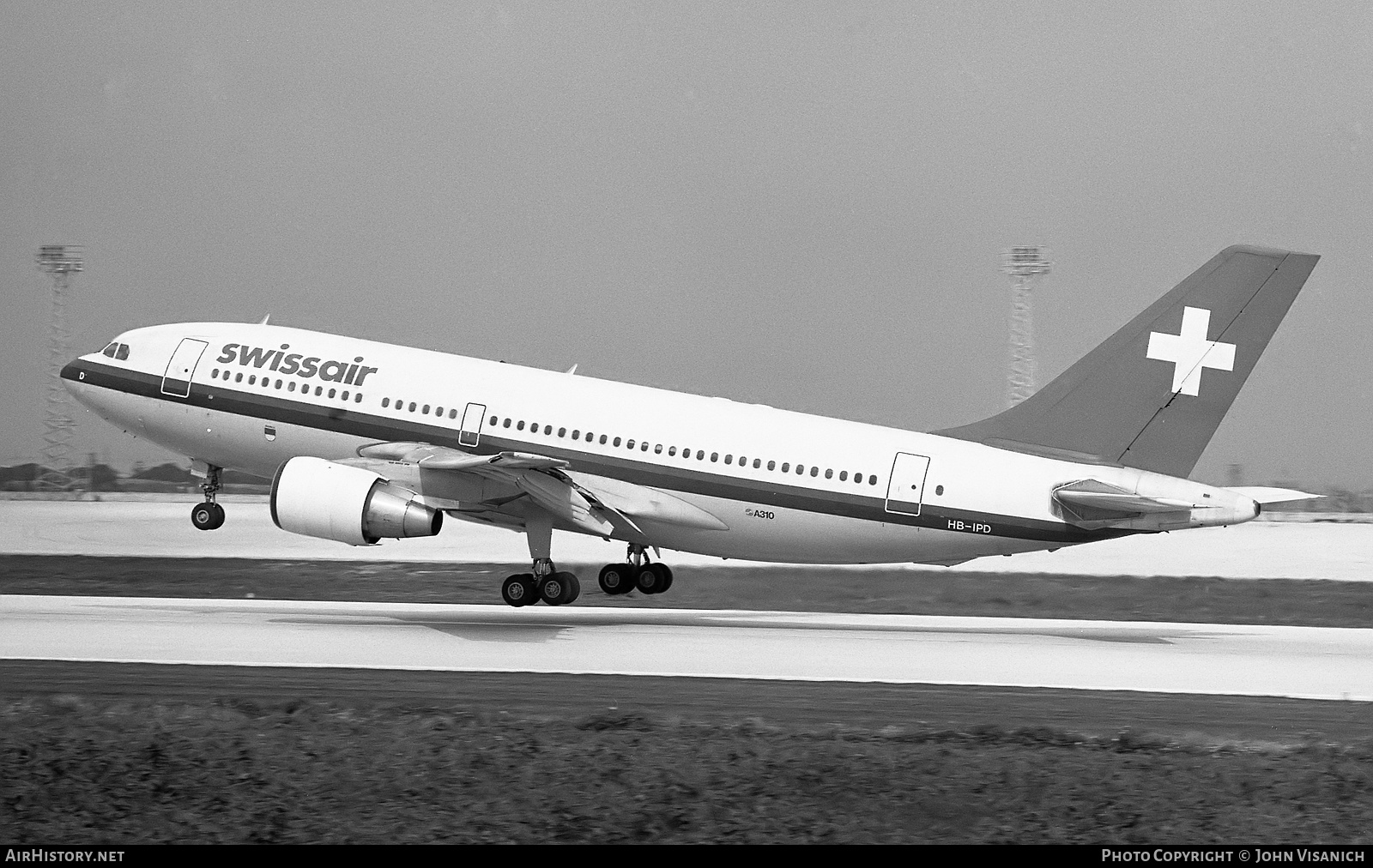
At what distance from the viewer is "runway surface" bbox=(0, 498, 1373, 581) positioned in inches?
1588

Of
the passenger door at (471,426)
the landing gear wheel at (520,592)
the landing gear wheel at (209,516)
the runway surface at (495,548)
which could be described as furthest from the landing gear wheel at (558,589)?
the runway surface at (495,548)

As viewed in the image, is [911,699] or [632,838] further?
[911,699]

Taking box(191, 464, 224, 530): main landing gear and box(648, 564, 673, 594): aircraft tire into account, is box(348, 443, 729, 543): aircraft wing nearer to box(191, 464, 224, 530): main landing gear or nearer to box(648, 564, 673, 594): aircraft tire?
box(648, 564, 673, 594): aircraft tire

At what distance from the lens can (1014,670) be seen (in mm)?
22734

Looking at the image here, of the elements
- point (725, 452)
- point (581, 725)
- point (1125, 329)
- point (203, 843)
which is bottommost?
point (203, 843)

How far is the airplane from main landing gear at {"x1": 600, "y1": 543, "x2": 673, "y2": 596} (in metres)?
0.04

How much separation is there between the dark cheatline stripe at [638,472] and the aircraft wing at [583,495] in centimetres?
25

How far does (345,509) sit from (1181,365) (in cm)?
1576

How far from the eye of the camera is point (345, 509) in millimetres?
26688

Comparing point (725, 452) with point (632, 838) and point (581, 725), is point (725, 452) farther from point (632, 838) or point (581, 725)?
point (632, 838)

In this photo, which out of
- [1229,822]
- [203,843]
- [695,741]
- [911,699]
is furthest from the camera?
[911,699]

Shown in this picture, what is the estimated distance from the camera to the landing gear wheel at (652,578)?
104 feet

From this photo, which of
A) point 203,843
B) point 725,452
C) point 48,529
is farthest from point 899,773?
point 48,529

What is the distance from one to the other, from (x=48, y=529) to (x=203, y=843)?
33.5 m
